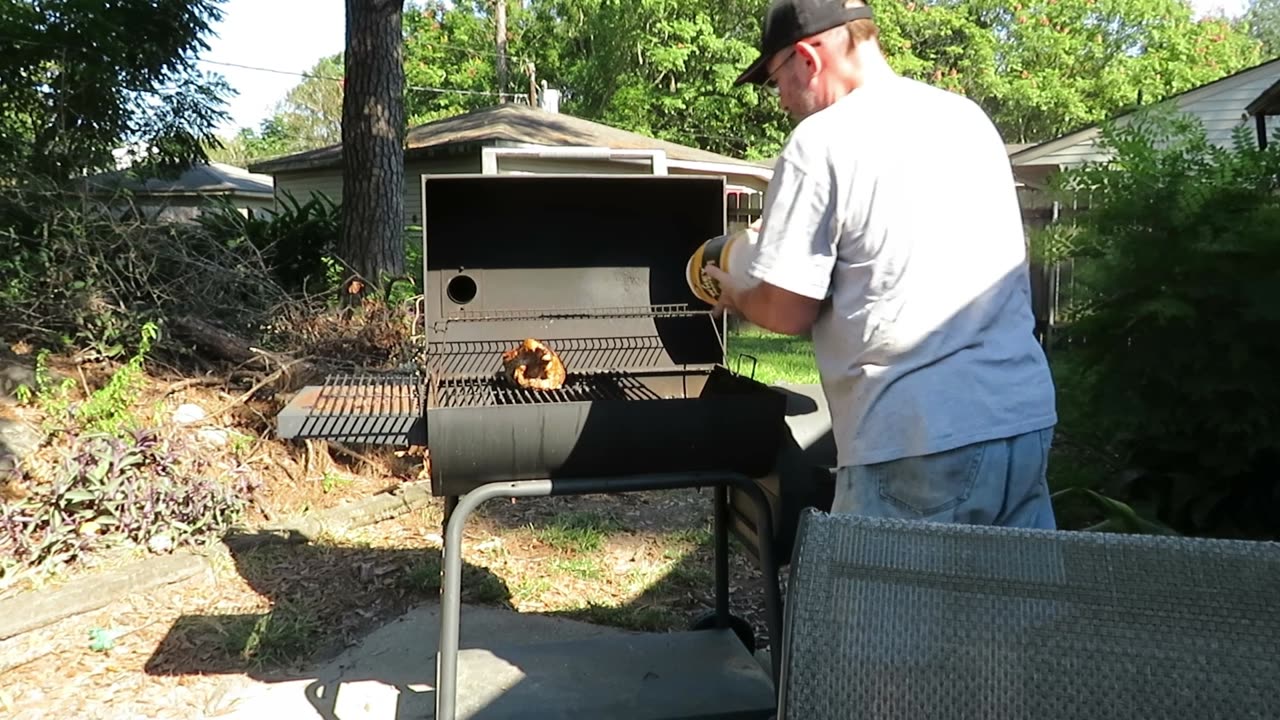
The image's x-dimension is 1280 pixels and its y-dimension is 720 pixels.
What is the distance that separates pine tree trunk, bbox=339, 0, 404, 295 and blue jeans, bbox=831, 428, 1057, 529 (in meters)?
4.97

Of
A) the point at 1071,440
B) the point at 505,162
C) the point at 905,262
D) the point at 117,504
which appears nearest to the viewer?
the point at 905,262

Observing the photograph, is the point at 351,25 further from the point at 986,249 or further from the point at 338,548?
the point at 986,249

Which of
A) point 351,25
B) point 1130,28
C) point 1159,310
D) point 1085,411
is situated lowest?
point 1085,411

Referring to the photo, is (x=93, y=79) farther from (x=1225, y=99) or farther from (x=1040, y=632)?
(x=1225, y=99)

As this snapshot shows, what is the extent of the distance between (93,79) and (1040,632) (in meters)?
7.89

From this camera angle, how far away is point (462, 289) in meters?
2.99

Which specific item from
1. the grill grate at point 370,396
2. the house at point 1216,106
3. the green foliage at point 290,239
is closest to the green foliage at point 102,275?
the green foliage at point 290,239

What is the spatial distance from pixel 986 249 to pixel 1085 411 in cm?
172

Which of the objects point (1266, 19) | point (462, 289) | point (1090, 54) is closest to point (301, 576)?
point (462, 289)

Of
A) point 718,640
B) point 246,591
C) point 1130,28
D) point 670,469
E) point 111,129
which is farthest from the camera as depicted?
point 1130,28

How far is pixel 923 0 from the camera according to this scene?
1212 inches

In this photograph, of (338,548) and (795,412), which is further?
(338,548)

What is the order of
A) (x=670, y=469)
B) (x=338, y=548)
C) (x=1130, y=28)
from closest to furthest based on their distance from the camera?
(x=670, y=469) → (x=338, y=548) → (x=1130, y=28)

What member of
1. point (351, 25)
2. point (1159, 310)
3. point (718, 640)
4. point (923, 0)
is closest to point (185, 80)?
point (351, 25)
